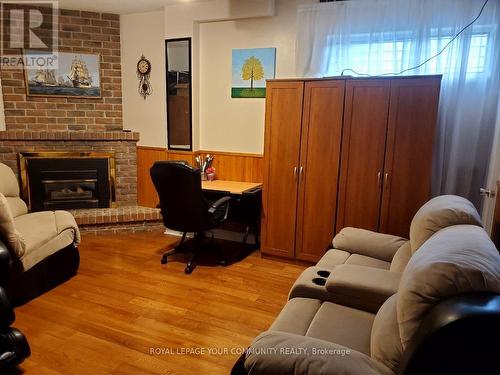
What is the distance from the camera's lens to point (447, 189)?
303 cm

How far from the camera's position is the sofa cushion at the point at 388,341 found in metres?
1.21

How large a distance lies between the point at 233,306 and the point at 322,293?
3.31 ft

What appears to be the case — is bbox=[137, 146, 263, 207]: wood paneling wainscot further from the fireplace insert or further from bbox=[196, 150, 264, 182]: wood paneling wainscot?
the fireplace insert

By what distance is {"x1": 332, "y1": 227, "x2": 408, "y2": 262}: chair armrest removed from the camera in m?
2.41

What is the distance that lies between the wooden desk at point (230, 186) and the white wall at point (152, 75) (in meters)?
0.97

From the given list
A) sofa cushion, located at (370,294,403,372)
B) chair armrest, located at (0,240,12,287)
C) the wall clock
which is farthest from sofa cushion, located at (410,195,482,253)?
the wall clock

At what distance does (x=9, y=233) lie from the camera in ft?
8.04

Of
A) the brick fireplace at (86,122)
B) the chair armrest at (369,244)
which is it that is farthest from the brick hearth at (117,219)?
the chair armrest at (369,244)

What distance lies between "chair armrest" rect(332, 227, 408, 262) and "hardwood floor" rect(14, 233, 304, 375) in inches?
27.4

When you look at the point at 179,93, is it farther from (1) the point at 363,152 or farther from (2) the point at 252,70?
(1) the point at 363,152

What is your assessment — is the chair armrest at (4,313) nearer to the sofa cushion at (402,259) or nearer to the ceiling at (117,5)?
the sofa cushion at (402,259)

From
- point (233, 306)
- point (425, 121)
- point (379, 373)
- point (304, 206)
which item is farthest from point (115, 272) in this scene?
Answer: point (425, 121)

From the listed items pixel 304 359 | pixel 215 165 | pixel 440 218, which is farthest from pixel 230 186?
pixel 304 359

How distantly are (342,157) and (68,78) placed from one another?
341cm
